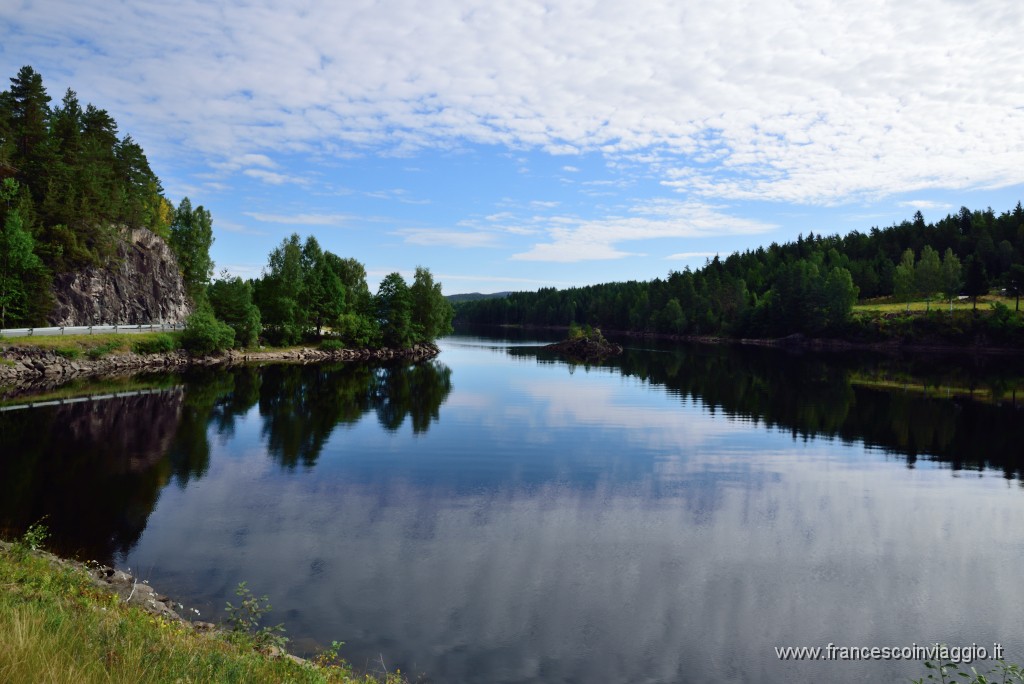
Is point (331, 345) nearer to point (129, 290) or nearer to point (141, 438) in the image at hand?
point (129, 290)

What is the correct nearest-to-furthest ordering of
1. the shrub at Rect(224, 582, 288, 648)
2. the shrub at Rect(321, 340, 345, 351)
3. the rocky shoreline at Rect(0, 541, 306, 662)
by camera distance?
the shrub at Rect(224, 582, 288, 648) < the rocky shoreline at Rect(0, 541, 306, 662) < the shrub at Rect(321, 340, 345, 351)

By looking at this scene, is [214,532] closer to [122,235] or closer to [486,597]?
[486,597]

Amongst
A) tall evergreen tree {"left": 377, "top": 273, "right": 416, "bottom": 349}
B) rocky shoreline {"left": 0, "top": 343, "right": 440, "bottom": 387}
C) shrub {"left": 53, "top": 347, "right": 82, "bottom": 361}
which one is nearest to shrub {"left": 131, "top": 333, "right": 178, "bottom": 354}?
rocky shoreline {"left": 0, "top": 343, "right": 440, "bottom": 387}

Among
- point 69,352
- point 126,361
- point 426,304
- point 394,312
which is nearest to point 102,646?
point 69,352

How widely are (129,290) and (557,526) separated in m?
92.3

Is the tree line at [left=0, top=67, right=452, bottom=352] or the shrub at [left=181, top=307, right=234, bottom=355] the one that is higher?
the tree line at [left=0, top=67, right=452, bottom=352]

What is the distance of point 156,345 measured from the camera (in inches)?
3083

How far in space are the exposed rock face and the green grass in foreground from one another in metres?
76.9

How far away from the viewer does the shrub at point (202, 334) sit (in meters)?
84.5

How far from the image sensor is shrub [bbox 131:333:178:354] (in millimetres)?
75637

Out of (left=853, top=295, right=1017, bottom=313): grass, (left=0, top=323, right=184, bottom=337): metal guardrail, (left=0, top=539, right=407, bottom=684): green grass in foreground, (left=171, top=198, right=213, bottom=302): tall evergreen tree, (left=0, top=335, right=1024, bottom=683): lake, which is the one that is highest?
(left=171, top=198, right=213, bottom=302): tall evergreen tree

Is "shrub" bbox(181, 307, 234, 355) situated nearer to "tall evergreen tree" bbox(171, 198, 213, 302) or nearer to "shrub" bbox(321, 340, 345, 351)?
"shrub" bbox(321, 340, 345, 351)

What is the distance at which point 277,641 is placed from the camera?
1354 centimetres

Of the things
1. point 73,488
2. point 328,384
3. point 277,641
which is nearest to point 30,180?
point 328,384
